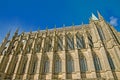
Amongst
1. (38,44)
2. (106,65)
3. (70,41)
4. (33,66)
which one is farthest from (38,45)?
(106,65)

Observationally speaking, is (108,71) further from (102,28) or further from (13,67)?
(13,67)

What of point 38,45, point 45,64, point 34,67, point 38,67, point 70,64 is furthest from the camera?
point 38,45

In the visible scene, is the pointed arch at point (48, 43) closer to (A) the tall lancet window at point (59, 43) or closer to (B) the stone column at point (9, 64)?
(A) the tall lancet window at point (59, 43)

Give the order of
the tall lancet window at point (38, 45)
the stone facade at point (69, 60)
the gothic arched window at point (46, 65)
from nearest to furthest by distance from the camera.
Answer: the stone facade at point (69, 60), the gothic arched window at point (46, 65), the tall lancet window at point (38, 45)

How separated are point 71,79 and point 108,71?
6.44 m

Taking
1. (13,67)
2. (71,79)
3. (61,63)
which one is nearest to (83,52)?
(61,63)

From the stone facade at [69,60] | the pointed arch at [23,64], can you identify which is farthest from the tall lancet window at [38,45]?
the pointed arch at [23,64]

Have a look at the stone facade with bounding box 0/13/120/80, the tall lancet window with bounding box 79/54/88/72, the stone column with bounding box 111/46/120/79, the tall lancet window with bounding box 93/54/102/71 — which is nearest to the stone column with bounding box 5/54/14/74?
the stone facade with bounding box 0/13/120/80

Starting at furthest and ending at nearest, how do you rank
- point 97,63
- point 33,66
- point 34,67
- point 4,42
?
point 4,42, point 33,66, point 34,67, point 97,63

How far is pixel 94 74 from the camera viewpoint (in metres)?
22.6

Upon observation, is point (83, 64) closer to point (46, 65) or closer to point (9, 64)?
point (46, 65)

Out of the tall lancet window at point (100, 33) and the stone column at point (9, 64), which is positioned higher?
the tall lancet window at point (100, 33)

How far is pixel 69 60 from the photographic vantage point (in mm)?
27203

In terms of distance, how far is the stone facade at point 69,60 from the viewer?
77.8ft
